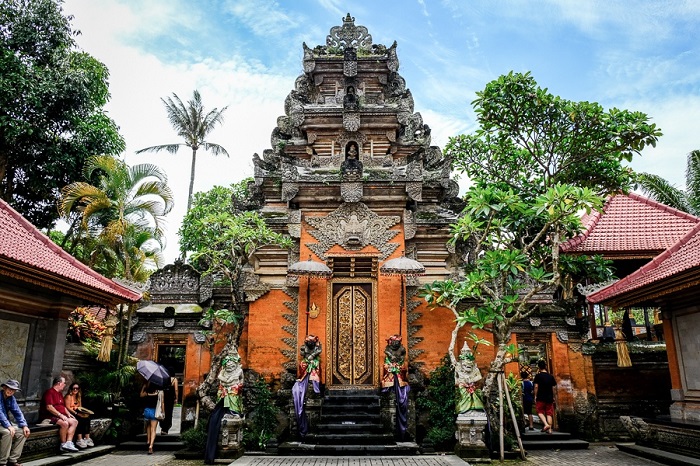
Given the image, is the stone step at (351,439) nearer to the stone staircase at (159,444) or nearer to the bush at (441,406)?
the bush at (441,406)

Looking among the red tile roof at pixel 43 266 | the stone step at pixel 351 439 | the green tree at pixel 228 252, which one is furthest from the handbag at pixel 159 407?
the stone step at pixel 351 439

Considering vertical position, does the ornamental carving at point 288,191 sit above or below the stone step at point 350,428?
above

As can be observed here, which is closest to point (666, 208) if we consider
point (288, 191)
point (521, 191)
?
point (521, 191)

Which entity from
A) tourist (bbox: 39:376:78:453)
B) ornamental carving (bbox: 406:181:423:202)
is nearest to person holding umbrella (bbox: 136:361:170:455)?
tourist (bbox: 39:376:78:453)

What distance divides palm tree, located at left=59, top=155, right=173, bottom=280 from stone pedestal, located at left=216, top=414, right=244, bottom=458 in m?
7.00

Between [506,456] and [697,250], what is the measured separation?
476 cm

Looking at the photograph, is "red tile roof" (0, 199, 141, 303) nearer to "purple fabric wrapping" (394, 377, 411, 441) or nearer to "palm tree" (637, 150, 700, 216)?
"purple fabric wrapping" (394, 377, 411, 441)

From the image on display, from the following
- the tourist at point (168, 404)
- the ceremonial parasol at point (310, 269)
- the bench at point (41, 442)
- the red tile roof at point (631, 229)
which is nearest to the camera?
the bench at point (41, 442)

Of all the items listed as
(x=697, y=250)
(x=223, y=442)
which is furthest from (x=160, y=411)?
(x=697, y=250)

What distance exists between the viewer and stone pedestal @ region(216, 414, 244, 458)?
8453mm

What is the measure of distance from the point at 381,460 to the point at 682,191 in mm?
15603

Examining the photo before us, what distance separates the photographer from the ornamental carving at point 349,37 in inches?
569

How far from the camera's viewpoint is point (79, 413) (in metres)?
9.09

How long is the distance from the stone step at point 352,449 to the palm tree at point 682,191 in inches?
508
